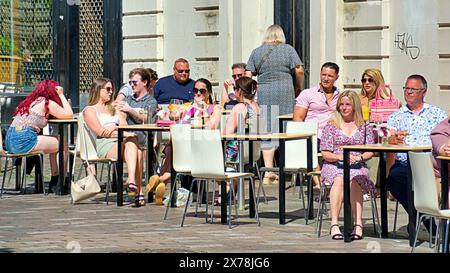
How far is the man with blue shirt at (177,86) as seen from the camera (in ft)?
54.4

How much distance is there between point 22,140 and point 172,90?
2.20m

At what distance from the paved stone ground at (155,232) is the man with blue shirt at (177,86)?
229 centimetres

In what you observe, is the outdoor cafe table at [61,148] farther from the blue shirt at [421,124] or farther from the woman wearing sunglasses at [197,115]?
the blue shirt at [421,124]

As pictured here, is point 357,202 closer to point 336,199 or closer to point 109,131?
point 336,199

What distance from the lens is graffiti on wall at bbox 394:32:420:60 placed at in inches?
697

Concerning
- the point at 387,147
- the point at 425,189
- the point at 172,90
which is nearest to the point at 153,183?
the point at 172,90

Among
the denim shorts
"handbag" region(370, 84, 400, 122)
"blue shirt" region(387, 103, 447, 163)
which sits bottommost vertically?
the denim shorts

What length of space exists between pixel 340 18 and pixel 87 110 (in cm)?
493

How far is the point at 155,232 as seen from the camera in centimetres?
1237

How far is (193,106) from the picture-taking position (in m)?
14.7

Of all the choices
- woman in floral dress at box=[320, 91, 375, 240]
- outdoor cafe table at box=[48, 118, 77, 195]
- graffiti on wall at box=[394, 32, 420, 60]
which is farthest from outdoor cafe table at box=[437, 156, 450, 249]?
graffiti on wall at box=[394, 32, 420, 60]

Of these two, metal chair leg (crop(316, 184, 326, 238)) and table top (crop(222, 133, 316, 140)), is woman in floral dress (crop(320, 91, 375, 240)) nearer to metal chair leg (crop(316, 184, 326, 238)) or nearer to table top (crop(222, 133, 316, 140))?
metal chair leg (crop(316, 184, 326, 238))

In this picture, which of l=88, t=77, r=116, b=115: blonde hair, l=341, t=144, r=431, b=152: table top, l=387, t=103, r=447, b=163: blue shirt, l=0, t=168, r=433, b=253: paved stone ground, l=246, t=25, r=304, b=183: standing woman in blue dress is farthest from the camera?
l=246, t=25, r=304, b=183: standing woman in blue dress
